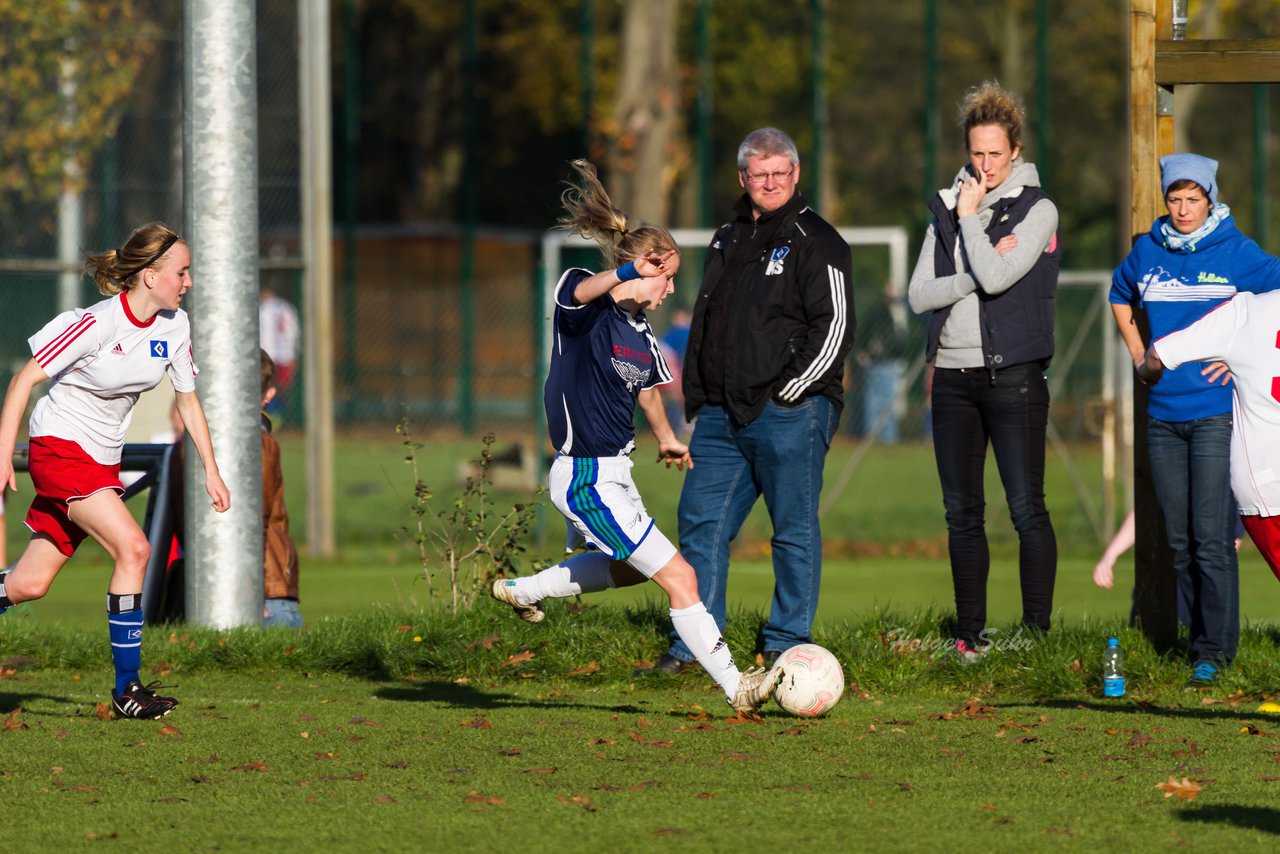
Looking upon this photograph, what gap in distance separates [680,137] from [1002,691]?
31058 millimetres

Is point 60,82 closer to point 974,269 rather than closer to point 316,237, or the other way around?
point 316,237

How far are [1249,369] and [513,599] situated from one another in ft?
9.42

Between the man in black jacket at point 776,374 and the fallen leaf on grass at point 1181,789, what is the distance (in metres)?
2.27

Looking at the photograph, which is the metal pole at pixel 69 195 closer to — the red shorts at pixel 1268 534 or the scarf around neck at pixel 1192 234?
the scarf around neck at pixel 1192 234

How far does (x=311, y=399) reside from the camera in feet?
46.8

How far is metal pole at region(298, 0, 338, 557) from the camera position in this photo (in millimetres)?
14297

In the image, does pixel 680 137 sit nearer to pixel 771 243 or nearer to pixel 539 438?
pixel 539 438

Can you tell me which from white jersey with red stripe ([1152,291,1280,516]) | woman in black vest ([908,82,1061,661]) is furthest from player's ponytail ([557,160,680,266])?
white jersey with red stripe ([1152,291,1280,516])

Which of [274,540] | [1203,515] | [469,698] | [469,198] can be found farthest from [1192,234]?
[469,198]

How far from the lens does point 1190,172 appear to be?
7426mm

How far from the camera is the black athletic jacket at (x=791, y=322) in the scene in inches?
304

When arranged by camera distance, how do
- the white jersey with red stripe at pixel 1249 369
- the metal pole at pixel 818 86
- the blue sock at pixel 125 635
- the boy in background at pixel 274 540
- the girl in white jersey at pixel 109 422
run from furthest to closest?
1. the metal pole at pixel 818 86
2. the boy in background at pixel 274 540
3. the blue sock at pixel 125 635
4. the girl in white jersey at pixel 109 422
5. the white jersey with red stripe at pixel 1249 369

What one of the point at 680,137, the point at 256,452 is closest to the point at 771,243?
the point at 256,452

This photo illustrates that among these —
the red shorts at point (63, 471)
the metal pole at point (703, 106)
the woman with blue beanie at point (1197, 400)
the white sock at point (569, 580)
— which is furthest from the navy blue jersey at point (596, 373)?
the metal pole at point (703, 106)
